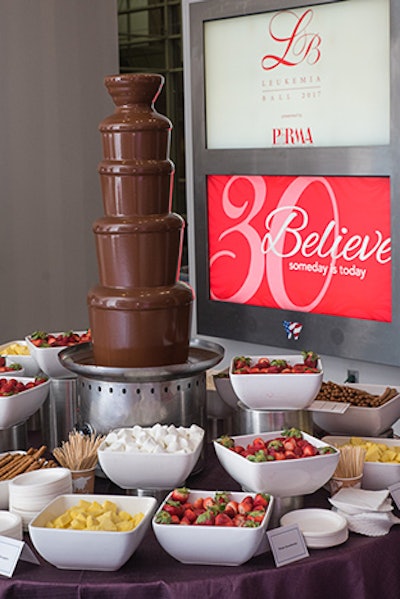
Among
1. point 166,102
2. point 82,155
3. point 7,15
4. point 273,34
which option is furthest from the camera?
point 166,102

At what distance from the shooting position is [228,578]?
77.3 inches

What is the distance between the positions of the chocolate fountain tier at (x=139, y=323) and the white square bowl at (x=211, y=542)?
70 cm

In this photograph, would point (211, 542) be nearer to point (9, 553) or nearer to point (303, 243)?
point (9, 553)

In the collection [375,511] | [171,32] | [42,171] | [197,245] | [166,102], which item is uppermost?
[171,32]

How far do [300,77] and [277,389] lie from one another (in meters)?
2.55

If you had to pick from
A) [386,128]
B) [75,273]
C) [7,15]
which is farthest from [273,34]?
[75,273]

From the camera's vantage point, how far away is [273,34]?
4.82 meters

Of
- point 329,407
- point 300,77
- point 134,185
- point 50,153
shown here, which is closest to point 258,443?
point 329,407

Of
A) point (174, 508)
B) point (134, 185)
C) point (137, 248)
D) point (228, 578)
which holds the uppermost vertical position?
point (134, 185)

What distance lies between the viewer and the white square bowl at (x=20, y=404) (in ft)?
8.57

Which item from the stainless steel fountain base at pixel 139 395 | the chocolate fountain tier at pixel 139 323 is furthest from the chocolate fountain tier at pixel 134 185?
the stainless steel fountain base at pixel 139 395

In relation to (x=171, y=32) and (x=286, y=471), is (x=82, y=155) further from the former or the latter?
(x=286, y=471)

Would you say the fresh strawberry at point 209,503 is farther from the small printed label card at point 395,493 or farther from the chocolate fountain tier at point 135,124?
the chocolate fountain tier at point 135,124

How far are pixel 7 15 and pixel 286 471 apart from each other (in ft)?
15.6
